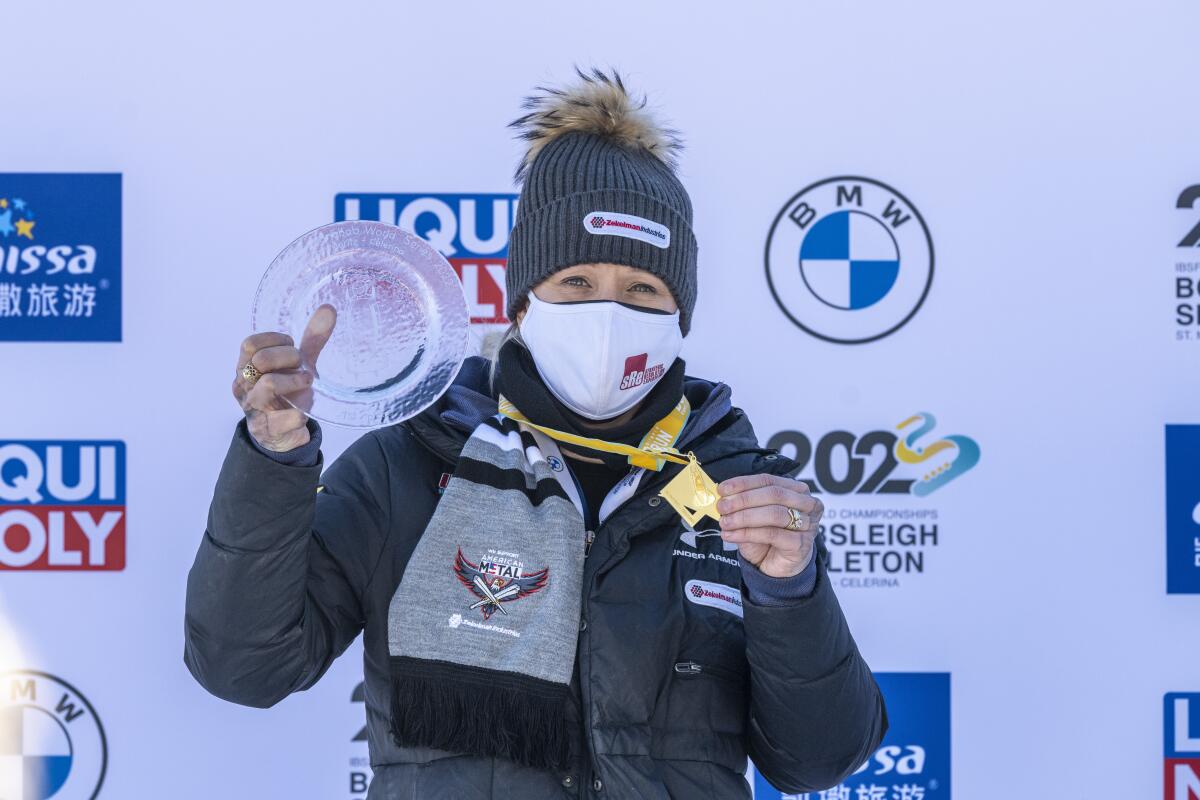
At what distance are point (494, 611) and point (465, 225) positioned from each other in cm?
106

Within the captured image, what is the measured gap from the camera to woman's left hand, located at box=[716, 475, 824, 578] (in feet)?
3.46

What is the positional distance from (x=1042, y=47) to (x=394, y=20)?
1.16 metres

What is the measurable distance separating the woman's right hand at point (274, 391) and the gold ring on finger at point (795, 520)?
44 cm

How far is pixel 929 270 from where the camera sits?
6.93 feet

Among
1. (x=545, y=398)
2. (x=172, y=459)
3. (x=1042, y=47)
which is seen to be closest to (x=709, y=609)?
(x=545, y=398)

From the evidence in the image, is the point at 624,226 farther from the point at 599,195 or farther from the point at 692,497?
the point at 692,497

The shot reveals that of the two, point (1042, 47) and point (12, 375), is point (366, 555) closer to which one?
point (12, 375)

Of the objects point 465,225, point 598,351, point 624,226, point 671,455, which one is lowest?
point 671,455

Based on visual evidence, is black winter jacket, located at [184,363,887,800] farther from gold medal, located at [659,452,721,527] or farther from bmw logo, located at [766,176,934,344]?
bmw logo, located at [766,176,934,344]

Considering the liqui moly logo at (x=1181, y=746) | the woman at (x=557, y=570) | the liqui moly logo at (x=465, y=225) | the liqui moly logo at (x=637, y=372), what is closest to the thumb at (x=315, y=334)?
the woman at (x=557, y=570)

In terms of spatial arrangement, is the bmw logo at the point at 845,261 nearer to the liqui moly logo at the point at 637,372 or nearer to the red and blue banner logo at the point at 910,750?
the red and blue banner logo at the point at 910,750

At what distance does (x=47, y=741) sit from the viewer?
2062 millimetres

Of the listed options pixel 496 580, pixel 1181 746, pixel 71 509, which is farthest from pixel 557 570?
pixel 1181 746

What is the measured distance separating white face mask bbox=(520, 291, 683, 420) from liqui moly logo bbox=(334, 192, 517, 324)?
0.77 m
